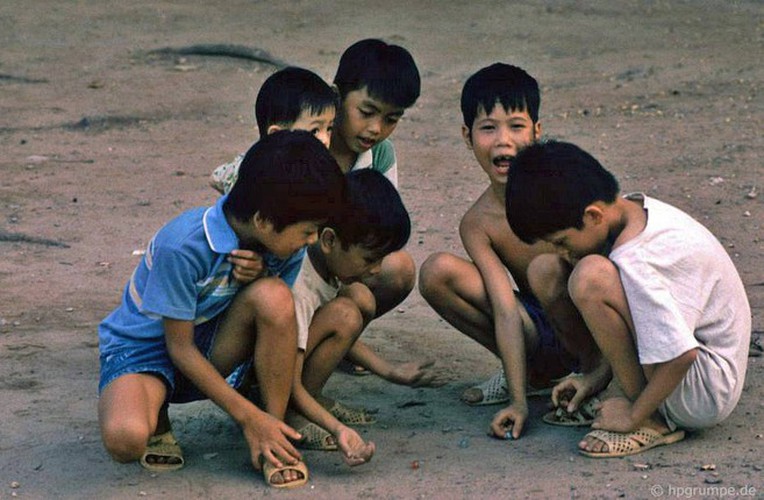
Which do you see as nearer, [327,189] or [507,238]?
[327,189]

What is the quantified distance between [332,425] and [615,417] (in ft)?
Answer: 2.48

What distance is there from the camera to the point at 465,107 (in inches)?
173

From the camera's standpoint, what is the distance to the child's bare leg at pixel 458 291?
13.8 ft

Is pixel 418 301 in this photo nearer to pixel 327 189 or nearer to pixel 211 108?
pixel 327 189

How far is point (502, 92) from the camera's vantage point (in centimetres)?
429

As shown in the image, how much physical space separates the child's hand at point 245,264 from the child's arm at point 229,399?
0.18 m

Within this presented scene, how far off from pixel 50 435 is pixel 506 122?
1.64m

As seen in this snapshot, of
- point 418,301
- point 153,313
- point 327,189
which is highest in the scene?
point 327,189

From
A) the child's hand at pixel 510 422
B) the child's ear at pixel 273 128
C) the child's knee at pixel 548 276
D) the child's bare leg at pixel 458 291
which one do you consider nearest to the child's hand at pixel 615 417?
the child's hand at pixel 510 422

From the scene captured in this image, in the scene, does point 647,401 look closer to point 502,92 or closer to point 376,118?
point 502,92

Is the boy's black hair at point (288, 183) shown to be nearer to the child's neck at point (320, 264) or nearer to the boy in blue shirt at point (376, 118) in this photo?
the child's neck at point (320, 264)

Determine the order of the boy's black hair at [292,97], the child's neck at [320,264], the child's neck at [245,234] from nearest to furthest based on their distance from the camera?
the child's neck at [245,234] < the child's neck at [320,264] < the boy's black hair at [292,97]

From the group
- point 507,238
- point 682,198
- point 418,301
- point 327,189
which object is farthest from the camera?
point 682,198

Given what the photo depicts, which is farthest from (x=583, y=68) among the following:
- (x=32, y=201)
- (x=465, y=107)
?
(x=465, y=107)
